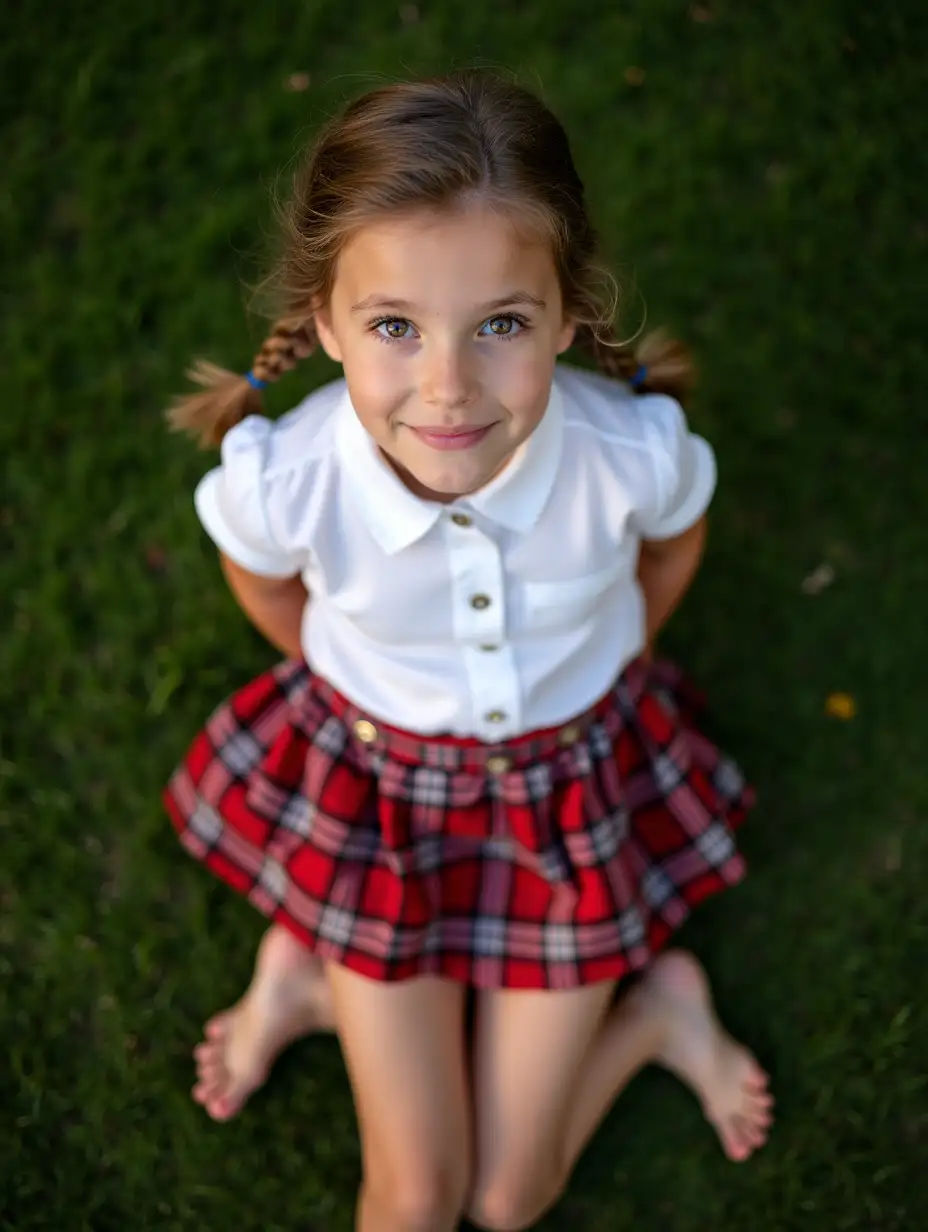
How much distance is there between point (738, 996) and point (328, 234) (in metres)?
1.74

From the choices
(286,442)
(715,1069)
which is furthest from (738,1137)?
(286,442)

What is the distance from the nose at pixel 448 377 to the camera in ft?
4.95

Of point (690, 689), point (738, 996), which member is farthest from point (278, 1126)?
point (690, 689)

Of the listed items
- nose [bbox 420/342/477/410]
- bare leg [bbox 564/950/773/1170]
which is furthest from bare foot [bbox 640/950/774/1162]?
Result: nose [bbox 420/342/477/410]

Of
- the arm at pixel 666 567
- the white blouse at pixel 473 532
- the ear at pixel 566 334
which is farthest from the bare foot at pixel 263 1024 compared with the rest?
the ear at pixel 566 334

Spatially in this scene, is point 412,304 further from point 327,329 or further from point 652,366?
point 652,366

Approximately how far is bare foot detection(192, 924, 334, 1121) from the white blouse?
0.66 m

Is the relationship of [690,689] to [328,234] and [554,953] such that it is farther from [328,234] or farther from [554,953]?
[328,234]

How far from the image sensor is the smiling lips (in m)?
1.60

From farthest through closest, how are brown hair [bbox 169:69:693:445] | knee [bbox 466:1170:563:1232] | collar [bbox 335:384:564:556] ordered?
knee [bbox 466:1170:563:1232], collar [bbox 335:384:564:556], brown hair [bbox 169:69:693:445]

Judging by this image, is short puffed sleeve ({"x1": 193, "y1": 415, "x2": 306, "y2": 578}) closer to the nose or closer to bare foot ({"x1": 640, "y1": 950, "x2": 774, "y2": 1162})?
the nose

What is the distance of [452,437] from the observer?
1606 mm

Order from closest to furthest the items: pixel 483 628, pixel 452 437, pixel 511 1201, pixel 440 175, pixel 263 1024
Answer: pixel 440 175 < pixel 452 437 < pixel 483 628 < pixel 511 1201 < pixel 263 1024

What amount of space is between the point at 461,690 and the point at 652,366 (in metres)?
0.60
